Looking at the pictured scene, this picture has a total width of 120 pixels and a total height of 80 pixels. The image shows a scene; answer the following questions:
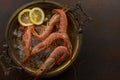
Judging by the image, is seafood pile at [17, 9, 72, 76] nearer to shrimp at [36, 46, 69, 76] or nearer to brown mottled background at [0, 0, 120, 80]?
shrimp at [36, 46, 69, 76]

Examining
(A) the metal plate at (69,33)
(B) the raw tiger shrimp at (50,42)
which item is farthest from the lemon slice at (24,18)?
(B) the raw tiger shrimp at (50,42)

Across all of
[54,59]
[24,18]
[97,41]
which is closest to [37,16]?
[24,18]

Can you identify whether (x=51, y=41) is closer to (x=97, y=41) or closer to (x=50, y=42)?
(x=50, y=42)

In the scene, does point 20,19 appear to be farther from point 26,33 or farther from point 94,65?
point 94,65

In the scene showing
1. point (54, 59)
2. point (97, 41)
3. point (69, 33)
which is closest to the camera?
point (54, 59)

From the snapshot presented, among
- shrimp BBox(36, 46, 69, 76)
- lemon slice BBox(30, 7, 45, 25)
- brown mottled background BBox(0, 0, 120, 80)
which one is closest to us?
shrimp BBox(36, 46, 69, 76)

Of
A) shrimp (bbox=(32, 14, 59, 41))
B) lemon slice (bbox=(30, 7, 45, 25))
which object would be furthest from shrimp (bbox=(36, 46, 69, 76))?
lemon slice (bbox=(30, 7, 45, 25))

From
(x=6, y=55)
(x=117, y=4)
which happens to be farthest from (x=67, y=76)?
(x=117, y=4)
